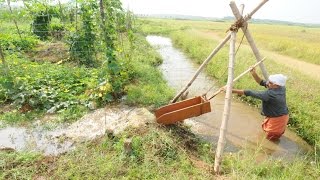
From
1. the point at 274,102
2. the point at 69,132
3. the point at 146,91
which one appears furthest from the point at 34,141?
the point at 274,102

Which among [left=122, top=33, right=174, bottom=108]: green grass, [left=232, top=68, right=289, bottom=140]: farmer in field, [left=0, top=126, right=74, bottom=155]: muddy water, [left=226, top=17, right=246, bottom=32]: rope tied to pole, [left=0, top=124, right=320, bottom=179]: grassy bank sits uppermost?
[left=226, top=17, right=246, bottom=32]: rope tied to pole

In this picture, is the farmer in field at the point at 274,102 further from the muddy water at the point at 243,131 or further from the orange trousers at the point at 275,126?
the muddy water at the point at 243,131

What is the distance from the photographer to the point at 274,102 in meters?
5.64

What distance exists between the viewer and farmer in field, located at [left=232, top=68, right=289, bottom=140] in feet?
18.2

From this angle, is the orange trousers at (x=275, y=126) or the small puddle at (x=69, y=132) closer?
the small puddle at (x=69, y=132)

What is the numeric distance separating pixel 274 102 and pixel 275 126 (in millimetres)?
520

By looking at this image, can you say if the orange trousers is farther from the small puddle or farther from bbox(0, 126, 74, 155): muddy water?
bbox(0, 126, 74, 155): muddy water

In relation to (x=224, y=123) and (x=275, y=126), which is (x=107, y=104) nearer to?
(x=224, y=123)

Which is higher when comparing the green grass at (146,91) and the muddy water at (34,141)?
the green grass at (146,91)

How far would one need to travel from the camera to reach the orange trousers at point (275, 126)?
18.9ft

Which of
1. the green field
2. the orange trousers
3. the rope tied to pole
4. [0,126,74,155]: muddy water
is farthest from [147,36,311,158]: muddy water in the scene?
[0,126,74,155]: muddy water

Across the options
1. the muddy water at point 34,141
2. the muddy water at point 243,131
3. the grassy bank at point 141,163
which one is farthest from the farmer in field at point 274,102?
the muddy water at point 34,141

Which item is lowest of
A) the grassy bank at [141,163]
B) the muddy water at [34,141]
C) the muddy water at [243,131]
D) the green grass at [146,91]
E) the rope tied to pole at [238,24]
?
the muddy water at [243,131]

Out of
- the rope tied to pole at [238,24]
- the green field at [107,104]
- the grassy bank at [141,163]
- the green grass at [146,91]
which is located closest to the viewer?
the grassy bank at [141,163]
